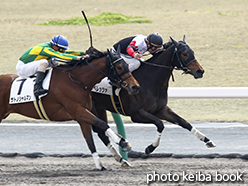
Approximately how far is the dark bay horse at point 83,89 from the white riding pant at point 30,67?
201mm

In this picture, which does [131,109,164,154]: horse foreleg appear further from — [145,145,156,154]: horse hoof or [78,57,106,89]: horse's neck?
[78,57,106,89]: horse's neck

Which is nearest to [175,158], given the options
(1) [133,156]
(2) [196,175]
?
(1) [133,156]

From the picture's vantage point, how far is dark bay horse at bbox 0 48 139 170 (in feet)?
20.3

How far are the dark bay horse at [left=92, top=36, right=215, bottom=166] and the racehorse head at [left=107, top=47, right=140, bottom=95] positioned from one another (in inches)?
28.2

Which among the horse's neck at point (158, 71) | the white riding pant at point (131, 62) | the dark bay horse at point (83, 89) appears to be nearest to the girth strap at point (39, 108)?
the dark bay horse at point (83, 89)

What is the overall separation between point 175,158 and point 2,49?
409 inches

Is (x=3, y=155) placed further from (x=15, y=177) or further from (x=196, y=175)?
(x=196, y=175)

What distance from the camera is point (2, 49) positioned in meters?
16.0

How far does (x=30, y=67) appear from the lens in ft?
22.1

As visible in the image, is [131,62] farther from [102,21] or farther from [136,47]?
[102,21]

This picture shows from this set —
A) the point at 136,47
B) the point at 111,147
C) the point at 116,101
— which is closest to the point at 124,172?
the point at 111,147

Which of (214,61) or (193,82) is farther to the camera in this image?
(214,61)

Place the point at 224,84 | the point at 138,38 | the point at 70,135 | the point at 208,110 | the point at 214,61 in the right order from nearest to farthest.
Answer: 1. the point at 138,38
2. the point at 70,135
3. the point at 208,110
4. the point at 224,84
5. the point at 214,61

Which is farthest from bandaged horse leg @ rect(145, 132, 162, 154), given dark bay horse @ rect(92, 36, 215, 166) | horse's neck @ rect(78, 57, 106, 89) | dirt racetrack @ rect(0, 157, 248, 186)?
horse's neck @ rect(78, 57, 106, 89)
